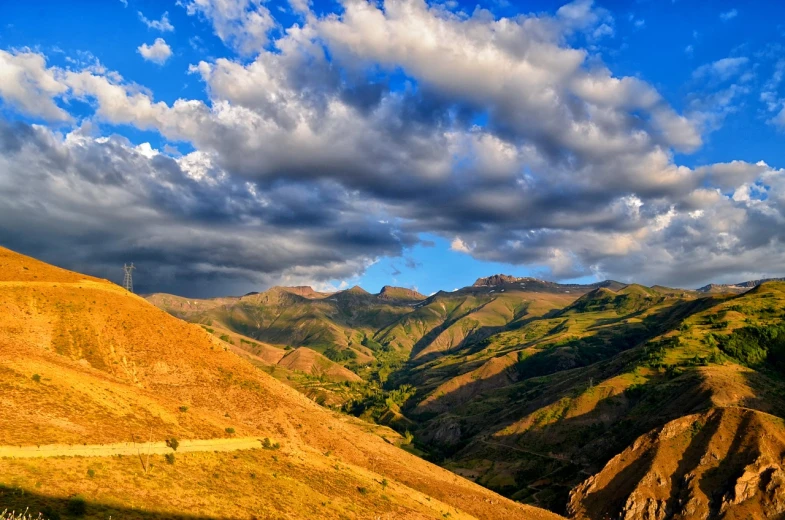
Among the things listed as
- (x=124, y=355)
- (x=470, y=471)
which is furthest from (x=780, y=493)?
(x=124, y=355)

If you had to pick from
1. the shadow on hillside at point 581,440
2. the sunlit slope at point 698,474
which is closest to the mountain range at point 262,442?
the sunlit slope at point 698,474

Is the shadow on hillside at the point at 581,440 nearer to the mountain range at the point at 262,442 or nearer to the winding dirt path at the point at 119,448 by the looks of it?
the mountain range at the point at 262,442

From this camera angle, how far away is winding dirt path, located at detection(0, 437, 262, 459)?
46.3 metres

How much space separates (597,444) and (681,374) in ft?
157

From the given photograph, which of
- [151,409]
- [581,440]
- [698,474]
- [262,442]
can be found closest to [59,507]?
[151,409]

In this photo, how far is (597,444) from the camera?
145375 millimetres

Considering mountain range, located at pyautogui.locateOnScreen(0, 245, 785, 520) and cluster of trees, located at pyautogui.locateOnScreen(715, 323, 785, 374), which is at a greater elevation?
A: cluster of trees, located at pyautogui.locateOnScreen(715, 323, 785, 374)

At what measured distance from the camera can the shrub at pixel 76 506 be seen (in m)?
38.8

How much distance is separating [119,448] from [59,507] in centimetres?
1751

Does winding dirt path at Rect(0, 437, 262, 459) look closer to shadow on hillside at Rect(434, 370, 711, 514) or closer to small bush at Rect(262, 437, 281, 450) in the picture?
small bush at Rect(262, 437, 281, 450)

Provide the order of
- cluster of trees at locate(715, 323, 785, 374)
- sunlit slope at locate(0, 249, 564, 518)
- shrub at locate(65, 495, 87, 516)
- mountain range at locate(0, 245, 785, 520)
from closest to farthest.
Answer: shrub at locate(65, 495, 87, 516), mountain range at locate(0, 245, 785, 520), sunlit slope at locate(0, 249, 564, 518), cluster of trees at locate(715, 323, 785, 374)

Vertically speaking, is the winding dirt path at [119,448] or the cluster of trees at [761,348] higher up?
the cluster of trees at [761,348]

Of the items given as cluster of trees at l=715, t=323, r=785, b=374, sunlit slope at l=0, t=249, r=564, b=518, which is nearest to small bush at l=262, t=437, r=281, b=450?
sunlit slope at l=0, t=249, r=564, b=518

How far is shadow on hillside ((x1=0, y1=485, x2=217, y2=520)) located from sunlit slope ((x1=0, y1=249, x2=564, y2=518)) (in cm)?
129
